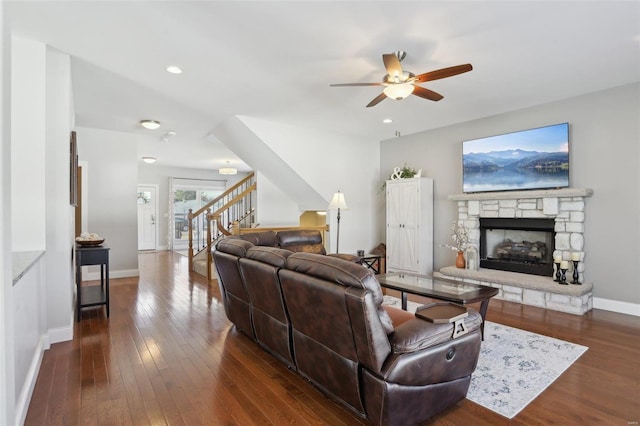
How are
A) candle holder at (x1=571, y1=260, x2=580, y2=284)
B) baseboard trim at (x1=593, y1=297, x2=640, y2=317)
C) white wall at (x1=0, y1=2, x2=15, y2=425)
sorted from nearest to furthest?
1. white wall at (x1=0, y1=2, x2=15, y2=425)
2. baseboard trim at (x1=593, y1=297, x2=640, y2=317)
3. candle holder at (x1=571, y1=260, x2=580, y2=284)

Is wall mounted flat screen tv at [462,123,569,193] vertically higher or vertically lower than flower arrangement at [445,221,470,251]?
higher

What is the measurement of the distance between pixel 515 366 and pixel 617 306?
253 centimetres

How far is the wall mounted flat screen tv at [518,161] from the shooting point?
4.51 m

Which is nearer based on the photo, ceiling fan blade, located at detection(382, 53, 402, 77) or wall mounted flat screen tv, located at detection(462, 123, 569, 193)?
ceiling fan blade, located at detection(382, 53, 402, 77)

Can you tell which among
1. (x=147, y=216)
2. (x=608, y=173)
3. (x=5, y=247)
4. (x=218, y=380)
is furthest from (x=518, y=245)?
(x=147, y=216)

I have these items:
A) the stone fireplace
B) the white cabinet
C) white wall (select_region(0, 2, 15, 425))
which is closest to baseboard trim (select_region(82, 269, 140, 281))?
the white cabinet

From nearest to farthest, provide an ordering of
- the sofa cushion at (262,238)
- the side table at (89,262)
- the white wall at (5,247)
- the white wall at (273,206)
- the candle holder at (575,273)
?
1. the white wall at (5,247)
2. the side table at (89,262)
3. the candle holder at (575,273)
4. the sofa cushion at (262,238)
5. the white wall at (273,206)

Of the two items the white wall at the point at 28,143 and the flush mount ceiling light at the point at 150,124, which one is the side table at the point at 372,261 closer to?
the white wall at the point at 28,143

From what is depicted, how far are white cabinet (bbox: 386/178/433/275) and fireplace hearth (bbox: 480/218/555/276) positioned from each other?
92 centimetres

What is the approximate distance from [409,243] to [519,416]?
4.05 metres

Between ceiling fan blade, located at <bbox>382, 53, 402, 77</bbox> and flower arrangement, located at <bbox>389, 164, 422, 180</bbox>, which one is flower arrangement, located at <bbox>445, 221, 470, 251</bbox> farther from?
ceiling fan blade, located at <bbox>382, 53, 402, 77</bbox>

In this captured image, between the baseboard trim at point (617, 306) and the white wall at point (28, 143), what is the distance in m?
6.22

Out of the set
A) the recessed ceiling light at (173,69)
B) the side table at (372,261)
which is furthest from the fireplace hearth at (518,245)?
the recessed ceiling light at (173,69)

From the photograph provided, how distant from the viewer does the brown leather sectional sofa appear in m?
1.74
